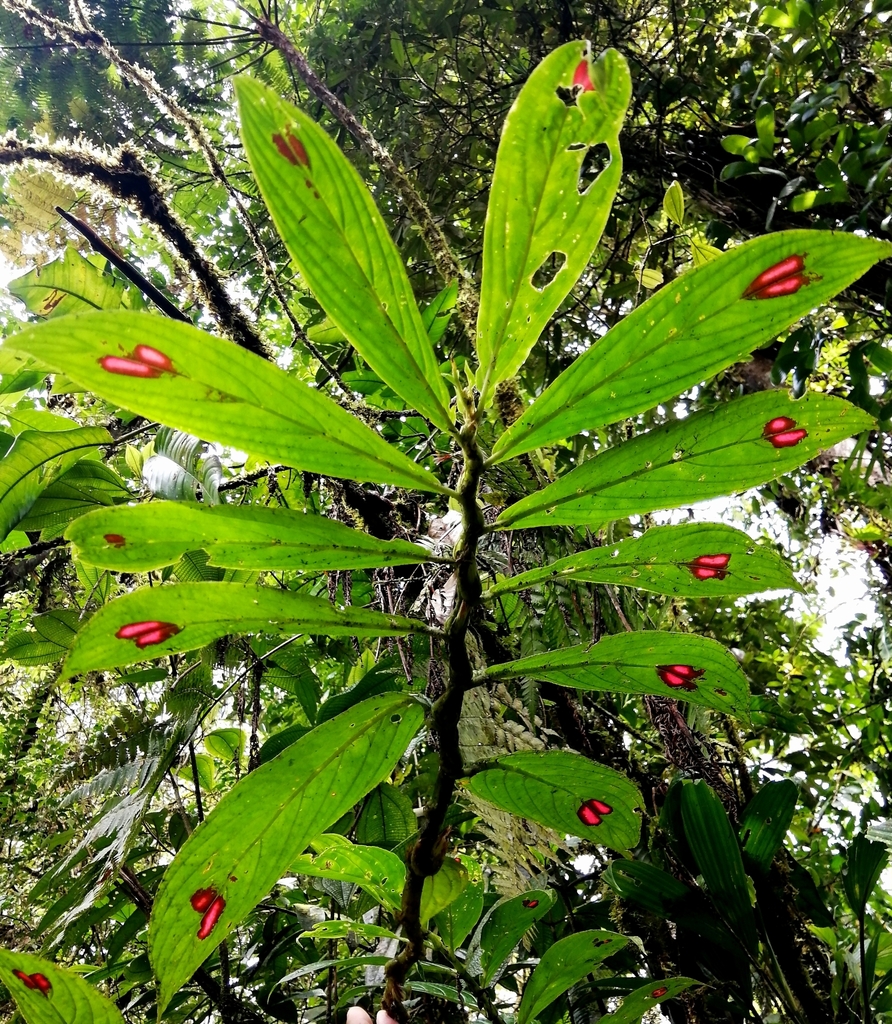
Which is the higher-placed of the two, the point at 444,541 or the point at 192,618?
the point at 444,541

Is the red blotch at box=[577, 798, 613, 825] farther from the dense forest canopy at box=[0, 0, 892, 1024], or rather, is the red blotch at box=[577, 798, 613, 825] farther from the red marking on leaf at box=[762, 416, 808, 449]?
the red marking on leaf at box=[762, 416, 808, 449]

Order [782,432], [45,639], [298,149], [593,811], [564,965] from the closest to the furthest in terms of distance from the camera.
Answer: [298,149] → [782,432] → [593,811] → [564,965] → [45,639]

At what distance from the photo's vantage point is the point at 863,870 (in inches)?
33.7

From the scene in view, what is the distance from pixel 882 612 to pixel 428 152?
2.05 meters

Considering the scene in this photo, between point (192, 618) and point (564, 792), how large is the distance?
354mm

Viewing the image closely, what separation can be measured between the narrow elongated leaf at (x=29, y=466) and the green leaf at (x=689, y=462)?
583mm

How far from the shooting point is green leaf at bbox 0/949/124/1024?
583 mm

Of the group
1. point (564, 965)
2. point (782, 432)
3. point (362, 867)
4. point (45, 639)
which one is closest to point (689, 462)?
point (782, 432)

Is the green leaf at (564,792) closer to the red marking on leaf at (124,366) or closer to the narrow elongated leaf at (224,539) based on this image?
the narrow elongated leaf at (224,539)

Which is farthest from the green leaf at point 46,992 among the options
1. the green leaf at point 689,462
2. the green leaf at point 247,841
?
the green leaf at point 689,462

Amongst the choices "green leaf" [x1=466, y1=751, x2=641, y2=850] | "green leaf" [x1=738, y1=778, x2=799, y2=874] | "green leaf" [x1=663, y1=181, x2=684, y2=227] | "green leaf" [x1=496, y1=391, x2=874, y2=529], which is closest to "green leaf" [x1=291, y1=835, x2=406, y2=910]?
"green leaf" [x1=466, y1=751, x2=641, y2=850]

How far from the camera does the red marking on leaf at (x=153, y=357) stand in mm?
362

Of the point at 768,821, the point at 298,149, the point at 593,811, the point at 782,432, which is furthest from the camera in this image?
the point at 768,821

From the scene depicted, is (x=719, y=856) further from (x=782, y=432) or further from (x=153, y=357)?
(x=153, y=357)
